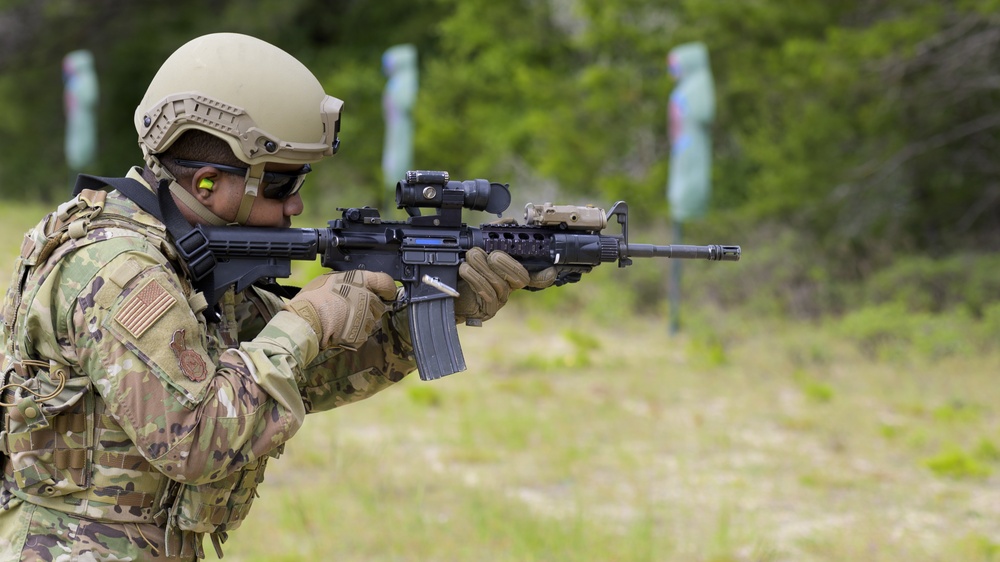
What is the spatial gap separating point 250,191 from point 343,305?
41 centimetres

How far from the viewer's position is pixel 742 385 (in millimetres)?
9250

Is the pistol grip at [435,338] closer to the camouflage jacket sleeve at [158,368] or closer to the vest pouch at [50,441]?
the camouflage jacket sleeve at [158,368]

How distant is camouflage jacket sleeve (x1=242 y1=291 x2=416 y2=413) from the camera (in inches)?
128

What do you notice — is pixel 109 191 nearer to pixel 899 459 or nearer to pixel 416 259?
pixel 416 259

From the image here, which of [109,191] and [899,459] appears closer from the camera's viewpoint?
[109,191]

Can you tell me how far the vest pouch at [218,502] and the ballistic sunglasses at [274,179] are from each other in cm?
76

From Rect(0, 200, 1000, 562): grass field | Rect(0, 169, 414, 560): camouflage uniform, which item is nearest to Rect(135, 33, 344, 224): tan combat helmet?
Rect(0, 169, 414, 560): camouflage uniform

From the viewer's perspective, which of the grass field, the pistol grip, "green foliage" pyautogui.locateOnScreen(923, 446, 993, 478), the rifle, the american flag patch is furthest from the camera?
"green foliage" pyautogui.locateOnScreen(923, 446, 993, 478)

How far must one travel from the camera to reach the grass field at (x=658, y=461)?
5.30m

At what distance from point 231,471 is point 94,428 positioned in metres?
0.37

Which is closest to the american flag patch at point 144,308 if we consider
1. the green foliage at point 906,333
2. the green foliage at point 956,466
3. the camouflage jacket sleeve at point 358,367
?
the camouflage jacket sleeve at point 358,367

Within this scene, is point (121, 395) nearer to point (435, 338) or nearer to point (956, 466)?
point (435, 338)

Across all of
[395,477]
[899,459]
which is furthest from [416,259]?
[899,459]

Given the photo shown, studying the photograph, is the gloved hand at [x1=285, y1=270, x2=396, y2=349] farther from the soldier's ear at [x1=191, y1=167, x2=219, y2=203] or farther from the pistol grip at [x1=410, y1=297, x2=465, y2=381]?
the soldier's ear at [x1=191, y1=167, x2=219, y2=203]
